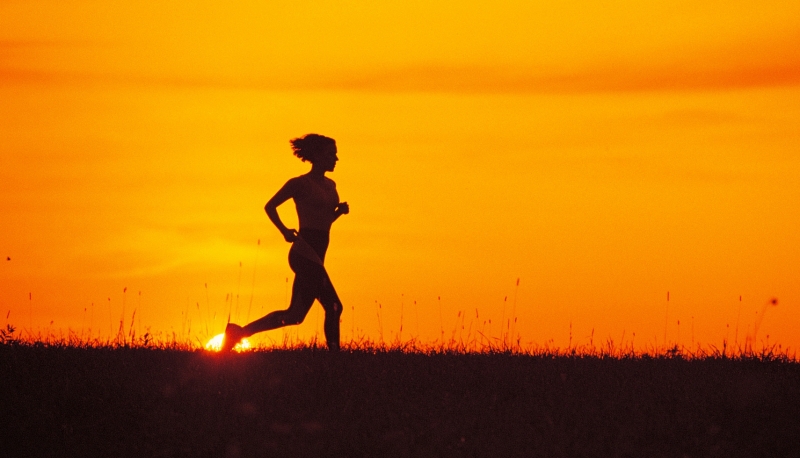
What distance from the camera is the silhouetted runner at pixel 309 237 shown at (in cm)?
1215

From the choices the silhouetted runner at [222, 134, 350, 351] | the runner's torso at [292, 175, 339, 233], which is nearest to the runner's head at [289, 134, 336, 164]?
the silhouetted runner at [222, 134, 350, 351]

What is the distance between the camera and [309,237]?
12.2 m

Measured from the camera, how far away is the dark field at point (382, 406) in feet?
32.0

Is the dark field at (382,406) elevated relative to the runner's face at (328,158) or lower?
lower

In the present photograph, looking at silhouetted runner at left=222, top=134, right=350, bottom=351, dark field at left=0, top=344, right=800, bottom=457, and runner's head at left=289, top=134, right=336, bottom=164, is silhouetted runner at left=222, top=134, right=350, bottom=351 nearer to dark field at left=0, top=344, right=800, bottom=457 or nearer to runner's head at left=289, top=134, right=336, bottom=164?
runner's head at left=289, top=134, right=336, bottom=164

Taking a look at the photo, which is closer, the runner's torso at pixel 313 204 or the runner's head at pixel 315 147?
the runner's torso at pixel 313 204

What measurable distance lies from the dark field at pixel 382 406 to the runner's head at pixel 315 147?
6.95 ft

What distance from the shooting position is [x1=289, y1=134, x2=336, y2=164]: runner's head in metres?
12.4

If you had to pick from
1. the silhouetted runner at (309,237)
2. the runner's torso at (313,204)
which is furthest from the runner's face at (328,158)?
the runner's torso at (313,204)

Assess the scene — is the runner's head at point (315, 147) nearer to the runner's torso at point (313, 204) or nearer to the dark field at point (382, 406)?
the runner's torso at point (313, 204)

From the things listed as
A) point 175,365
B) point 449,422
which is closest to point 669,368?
point 449,422

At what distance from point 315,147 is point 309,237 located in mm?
992

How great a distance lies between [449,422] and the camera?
10117 mm

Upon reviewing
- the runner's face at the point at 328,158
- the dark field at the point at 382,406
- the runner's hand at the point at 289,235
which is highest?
the runner's face at the point at 328,158
